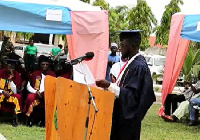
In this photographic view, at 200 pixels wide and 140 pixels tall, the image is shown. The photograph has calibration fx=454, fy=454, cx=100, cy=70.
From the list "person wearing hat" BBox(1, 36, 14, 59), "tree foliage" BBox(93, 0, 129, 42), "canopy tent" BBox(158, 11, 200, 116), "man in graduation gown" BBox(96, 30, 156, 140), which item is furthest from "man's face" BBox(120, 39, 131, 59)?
"tree foliage" BBox(93, 0, 129, 42)

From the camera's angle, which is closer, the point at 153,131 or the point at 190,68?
the point at 153,131

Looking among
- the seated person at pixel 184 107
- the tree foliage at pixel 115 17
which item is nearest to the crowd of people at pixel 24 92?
the seated person at pixel 184 107

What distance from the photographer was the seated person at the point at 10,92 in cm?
904

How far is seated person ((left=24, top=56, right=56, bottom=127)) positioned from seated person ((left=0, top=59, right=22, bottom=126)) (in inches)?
7.9

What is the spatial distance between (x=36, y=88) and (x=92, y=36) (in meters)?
1.60

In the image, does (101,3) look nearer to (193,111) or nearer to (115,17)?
(115,17)

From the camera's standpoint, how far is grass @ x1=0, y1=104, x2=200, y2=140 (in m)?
8.23

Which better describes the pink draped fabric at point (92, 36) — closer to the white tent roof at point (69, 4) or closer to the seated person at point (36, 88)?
the white tent roof at point (69, 4)

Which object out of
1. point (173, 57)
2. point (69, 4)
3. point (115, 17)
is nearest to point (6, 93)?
point (69, 4)

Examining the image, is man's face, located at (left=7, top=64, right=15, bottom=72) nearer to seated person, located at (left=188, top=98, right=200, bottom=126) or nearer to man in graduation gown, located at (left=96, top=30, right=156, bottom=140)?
seated person, located at (left=188, top=98, right=200, bottom=126)

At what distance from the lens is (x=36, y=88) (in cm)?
944

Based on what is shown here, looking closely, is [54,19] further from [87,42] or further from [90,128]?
[90,128]

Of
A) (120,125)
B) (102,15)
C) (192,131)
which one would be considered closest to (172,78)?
(192,131)

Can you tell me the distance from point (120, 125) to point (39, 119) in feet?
18.0
